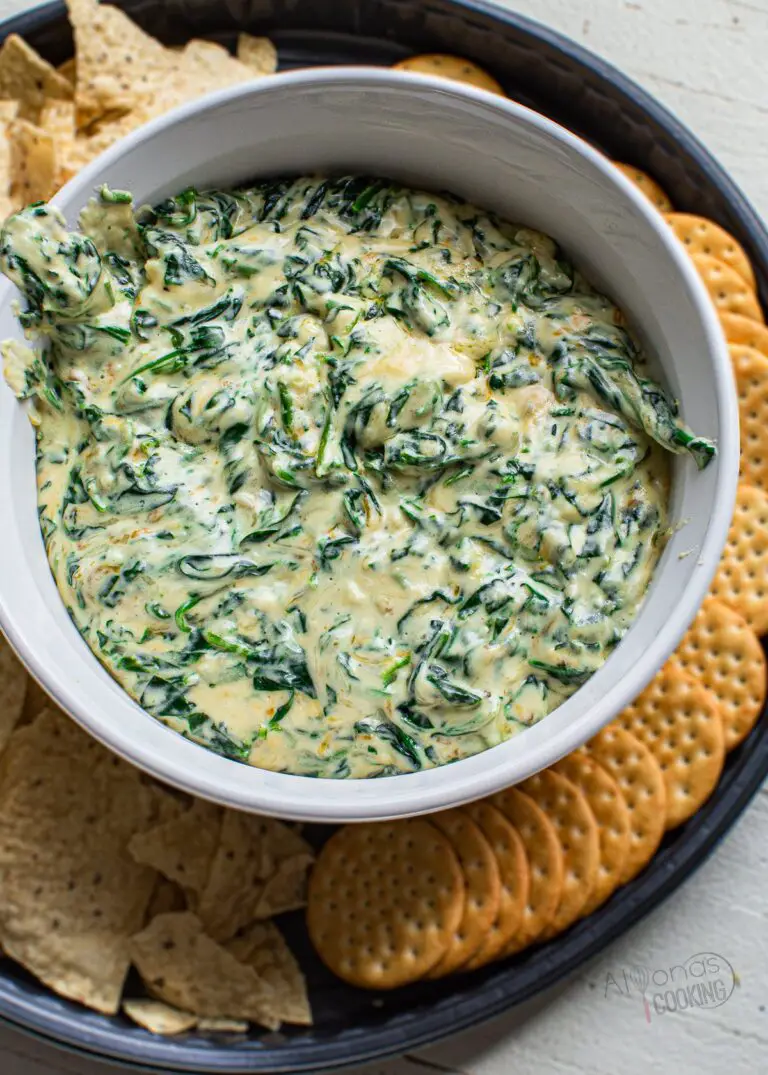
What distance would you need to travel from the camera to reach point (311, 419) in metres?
2.10

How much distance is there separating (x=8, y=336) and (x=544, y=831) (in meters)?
1.60

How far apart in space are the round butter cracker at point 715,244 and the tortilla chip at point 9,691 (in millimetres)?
1901

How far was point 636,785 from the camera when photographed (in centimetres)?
252

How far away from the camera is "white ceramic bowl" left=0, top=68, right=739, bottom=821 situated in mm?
2018

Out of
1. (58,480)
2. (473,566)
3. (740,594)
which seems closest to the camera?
(473,566)

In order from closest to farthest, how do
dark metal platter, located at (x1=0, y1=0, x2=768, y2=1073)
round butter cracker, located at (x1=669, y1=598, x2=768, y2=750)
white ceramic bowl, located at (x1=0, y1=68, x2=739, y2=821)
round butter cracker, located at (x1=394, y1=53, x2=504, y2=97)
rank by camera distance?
white ceramic bowl, located at (x1=0, y1=68, x2=739, y2=821) → dark metal platter, located at (x1=0, y1=0, x2=768, y2=1073) → round butter cracker, located at (x1=669, y1=598, x2=768, y2=750) → round butter cracker, located at (x1=394, y1=53, x2=504, y2=97)

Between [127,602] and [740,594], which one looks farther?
[740,594]

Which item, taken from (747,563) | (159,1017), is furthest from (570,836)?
(159,1017)

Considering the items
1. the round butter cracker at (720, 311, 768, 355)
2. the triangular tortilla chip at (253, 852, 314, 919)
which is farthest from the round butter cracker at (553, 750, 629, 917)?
the round butter cracker at (720, 311, 768, 355)

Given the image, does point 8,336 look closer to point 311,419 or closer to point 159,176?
point 159,176

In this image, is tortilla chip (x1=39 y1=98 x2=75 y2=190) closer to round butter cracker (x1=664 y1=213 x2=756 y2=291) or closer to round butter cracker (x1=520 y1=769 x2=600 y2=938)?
round butter cracker (x1=664 y1=213 x2=756 y2=291)

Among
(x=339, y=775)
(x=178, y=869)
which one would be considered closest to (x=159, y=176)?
(x=339, y=775)

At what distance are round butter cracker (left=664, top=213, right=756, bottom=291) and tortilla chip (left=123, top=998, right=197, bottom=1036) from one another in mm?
2172

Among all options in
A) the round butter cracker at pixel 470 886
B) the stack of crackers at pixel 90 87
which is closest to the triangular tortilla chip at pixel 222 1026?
the round butter cracker at pixel 470 886
